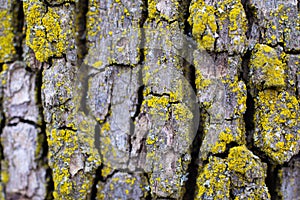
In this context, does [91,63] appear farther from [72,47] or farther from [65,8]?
[65,8]

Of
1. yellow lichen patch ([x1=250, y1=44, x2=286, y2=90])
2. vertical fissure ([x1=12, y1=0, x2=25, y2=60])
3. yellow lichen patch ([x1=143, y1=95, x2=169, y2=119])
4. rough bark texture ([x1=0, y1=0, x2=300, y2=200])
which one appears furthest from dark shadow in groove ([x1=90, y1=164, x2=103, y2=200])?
yellow lichen patch ([x1=250, y1=44, x2=286, y2=90])

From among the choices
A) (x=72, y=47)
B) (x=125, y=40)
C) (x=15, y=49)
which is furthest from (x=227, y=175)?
(x=15, y=49)

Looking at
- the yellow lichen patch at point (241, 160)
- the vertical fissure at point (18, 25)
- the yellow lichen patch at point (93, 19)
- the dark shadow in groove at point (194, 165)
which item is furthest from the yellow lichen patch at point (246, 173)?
the vertical fissure at point (18, 25)

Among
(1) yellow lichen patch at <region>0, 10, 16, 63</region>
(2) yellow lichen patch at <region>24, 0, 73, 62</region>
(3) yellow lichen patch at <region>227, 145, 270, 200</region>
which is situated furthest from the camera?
(1) yellow lichen patch at <region>0, 10, 16, 63</region>

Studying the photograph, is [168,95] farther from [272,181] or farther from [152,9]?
[272,181]

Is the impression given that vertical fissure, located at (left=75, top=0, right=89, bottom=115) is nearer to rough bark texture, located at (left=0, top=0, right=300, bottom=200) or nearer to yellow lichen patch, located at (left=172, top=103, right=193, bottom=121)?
rough bark texture, located at (left=0, top=0, right=300, bottom=200)

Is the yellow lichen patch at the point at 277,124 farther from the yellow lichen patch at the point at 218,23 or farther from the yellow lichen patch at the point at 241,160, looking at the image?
the yellow lichen patch at the point at 218,23

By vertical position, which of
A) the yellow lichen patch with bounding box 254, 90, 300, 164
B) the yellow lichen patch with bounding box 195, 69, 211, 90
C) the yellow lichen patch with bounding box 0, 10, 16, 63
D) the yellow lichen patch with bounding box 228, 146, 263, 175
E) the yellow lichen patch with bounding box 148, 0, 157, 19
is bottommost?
the yellow lichen patch with bounding box 228, 146, 263, 175
